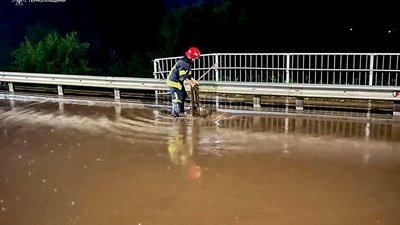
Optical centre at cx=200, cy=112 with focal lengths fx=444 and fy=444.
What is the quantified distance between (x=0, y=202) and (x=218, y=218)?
292 centimetres

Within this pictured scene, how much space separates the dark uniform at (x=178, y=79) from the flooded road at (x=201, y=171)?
1.49 feet

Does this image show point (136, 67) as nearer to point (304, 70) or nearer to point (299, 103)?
point (304, 70)

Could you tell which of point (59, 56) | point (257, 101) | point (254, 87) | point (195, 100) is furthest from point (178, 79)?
point (59, 56)

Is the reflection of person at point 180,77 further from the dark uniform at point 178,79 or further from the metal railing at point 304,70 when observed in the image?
the metal railing at point 304,70

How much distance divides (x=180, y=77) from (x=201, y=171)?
3.94 m

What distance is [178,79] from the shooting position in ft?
34.2

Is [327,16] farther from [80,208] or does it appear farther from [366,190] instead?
[80,208]

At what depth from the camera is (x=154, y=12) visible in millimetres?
36125

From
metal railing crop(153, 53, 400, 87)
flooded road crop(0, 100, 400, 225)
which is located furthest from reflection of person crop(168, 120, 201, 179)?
metal railing crop(153, 53, 400, 87)

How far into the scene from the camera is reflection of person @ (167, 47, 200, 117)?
10.1 meters

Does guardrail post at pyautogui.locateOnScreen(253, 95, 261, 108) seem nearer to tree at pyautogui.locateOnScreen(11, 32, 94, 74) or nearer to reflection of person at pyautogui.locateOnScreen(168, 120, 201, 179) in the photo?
reflection of person at pyautogui.locateOnScreen(168, 120, 201, 179)

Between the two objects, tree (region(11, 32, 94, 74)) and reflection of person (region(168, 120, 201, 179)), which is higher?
tree (region(11, 32, 94, 74))

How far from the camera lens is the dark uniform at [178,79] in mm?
10117

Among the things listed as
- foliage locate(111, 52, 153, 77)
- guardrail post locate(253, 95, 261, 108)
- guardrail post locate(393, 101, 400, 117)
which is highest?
foliage locate(111, 52, 153, 77)
